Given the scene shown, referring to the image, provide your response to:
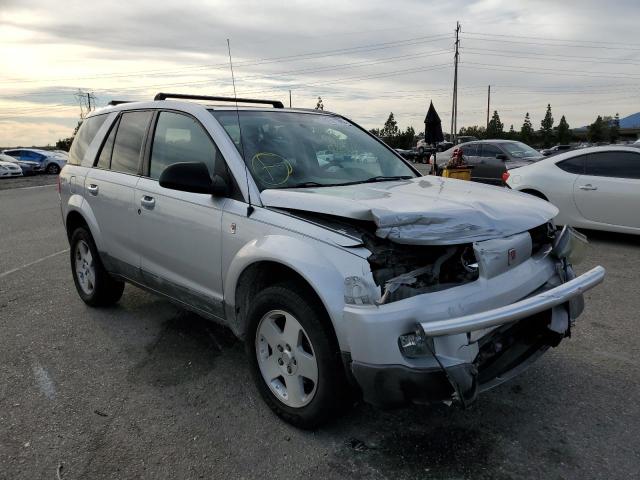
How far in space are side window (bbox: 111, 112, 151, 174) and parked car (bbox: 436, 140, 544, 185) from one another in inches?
373

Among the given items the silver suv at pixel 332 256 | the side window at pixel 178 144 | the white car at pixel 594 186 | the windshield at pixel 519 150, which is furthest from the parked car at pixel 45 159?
the silver suv at pixel 332 256

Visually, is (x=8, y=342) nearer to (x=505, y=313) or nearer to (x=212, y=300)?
(x=212, y=300)

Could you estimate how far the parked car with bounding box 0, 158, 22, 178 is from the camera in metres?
30.4

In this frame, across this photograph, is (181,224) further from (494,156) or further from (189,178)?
(494,156)

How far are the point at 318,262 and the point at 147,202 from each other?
1.87m

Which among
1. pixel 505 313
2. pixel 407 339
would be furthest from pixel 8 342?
pixel 505 313

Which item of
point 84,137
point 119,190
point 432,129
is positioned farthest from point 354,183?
point 432,129

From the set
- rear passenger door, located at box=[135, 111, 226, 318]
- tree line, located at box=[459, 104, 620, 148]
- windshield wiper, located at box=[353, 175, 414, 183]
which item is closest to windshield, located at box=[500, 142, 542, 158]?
windshield wiper, located at box=[353, 175, 414, 183]

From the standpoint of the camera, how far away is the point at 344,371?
271cm

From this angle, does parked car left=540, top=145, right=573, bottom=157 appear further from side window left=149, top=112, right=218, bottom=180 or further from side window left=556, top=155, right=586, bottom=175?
side window left=149, top=112, right=218, bottom=180

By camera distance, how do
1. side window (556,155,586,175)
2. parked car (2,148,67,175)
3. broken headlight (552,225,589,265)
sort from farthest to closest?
parked car (2,148,67,175) < side window (556,155,586,175) < broken headlight (552,225,589,265)

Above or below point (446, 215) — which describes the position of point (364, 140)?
above

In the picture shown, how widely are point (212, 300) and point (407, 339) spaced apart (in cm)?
156

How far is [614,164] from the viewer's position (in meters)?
7.66
